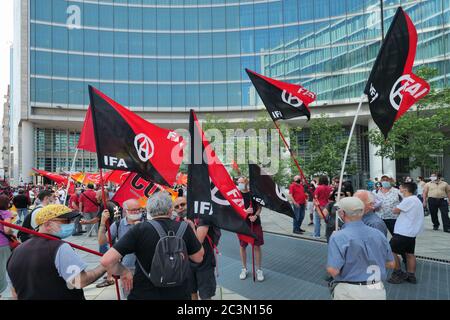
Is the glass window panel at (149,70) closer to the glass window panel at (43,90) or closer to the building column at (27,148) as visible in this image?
the glass window panel at (43,90)

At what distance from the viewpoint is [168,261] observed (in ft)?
9.76

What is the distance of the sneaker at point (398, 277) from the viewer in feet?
20.1

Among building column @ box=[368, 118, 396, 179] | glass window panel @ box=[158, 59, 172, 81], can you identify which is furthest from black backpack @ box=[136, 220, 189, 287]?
glass window panel @ box=[158, 59, 172, 81]

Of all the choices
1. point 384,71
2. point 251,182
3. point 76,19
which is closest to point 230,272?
point 251,182

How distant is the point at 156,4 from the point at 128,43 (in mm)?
6452

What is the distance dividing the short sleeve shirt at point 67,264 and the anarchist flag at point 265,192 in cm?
382

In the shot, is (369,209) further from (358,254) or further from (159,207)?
(159,207)

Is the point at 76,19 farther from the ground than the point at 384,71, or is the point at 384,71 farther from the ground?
the point at 76,19

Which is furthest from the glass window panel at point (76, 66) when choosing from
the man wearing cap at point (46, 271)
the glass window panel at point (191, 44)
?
the man wearing cap at point (46, 271)

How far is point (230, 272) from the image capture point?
736cm

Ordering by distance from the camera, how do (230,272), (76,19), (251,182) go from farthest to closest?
1. (76,19)
2. (230,272)
3. (251,182)

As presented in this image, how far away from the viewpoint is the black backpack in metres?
2.96
